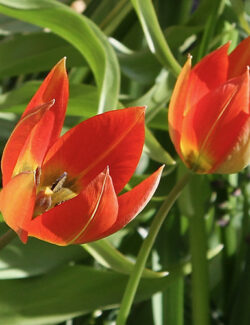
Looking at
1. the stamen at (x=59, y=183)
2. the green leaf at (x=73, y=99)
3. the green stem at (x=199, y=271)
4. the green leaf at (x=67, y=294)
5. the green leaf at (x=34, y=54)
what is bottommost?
the green stem at (x=199, y=271)

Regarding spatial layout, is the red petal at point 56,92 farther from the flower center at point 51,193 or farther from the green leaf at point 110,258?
the green leaf at point 110,258

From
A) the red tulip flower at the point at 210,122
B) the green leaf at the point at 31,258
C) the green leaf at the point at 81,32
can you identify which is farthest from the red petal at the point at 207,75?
the green leaf at the point at 31,258

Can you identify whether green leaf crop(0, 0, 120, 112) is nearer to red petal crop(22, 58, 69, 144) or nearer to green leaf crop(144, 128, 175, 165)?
green leaf crop(144, 128, 175, 165)

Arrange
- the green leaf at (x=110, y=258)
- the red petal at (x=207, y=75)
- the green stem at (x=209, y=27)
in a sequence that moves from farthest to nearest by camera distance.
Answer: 1. the green stem at (x=209, y=27)
2. the green leaf at (x=110, y=258)
3. the red petal at (x=207, y=75)

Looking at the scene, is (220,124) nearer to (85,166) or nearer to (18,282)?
(85,166)

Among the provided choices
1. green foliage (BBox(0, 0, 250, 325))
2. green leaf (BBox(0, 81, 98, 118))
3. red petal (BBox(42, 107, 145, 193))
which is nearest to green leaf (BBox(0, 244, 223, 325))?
green foliage (BBox(0, 0, 250, 325))
